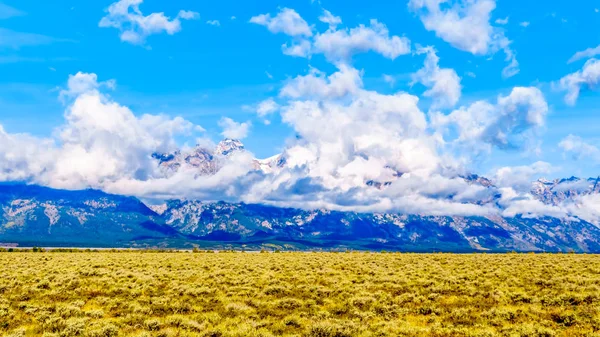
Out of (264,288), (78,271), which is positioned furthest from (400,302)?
(78,271)

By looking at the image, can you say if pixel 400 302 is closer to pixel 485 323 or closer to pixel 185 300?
pixel 485 323

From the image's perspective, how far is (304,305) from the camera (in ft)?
79.0

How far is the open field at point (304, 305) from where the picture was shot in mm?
18469

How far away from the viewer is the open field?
60.6 feet

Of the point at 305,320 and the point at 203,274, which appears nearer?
the point at 305,320

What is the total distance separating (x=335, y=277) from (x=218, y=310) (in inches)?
562

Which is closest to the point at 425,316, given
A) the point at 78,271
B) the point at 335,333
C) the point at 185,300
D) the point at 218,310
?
the point at 335,333

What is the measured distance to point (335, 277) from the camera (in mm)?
35281

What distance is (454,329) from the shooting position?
1805 cm

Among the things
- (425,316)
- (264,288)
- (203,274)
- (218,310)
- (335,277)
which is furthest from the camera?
(203,274)

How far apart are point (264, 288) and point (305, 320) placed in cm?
933

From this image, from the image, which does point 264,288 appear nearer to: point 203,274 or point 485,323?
point 203,274

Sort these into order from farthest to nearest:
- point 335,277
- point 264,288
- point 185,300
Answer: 1. point 335,277
2. point 264,288
3. point 185,300

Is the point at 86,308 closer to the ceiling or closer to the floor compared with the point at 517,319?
closer to the floor
